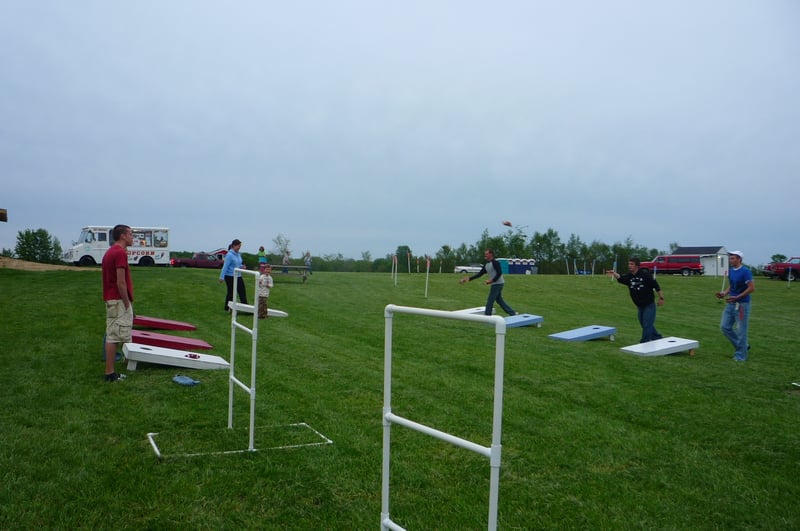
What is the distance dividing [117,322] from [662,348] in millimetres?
10231

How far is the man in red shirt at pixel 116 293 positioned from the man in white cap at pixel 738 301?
10823mm

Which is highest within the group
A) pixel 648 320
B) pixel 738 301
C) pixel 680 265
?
pixel 680 265

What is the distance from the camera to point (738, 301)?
11.3 m

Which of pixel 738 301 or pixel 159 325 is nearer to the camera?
pixel 738 301

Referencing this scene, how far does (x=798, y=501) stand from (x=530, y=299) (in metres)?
23.3

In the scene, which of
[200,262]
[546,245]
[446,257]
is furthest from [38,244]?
[546,245]

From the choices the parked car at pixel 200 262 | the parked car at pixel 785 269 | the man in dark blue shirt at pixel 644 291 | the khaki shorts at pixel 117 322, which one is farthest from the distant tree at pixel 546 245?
the khaki shorts at pixel 117 322

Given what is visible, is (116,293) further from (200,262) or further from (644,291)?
(200,262)

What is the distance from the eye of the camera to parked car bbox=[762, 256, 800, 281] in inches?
1694

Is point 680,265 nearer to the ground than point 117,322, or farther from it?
farther from it

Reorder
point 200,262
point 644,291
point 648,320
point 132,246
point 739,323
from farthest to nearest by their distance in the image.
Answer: point 200,262 < point 132,246 < point 648,320 < point 644,291 < point 739,323

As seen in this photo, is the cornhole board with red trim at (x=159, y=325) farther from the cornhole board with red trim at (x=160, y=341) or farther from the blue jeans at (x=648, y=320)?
the blue jeans at (x=648, y=320)

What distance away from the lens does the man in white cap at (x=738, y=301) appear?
36.5 feet

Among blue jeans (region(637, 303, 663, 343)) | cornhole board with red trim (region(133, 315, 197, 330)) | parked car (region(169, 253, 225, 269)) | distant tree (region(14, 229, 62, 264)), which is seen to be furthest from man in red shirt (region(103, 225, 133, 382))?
distant tree (region(14, 229, 62, 264))
